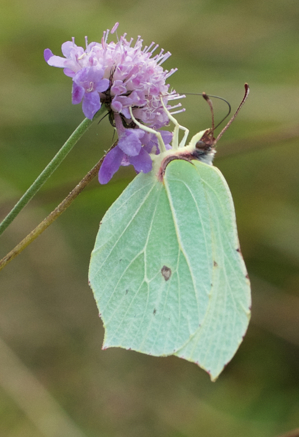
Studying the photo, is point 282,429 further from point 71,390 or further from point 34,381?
point 34,381

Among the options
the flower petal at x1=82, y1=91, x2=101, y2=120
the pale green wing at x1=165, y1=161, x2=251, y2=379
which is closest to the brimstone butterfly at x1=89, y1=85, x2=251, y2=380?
the pale green wing at x1=165, y1=161, x2=251, y2=379

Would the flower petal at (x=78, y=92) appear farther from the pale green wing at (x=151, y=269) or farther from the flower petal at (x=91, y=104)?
the pale green wing at (x=151, y=269)

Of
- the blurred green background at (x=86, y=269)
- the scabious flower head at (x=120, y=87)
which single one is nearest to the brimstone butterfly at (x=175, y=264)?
the scabious flower head at (x=120, y=87)

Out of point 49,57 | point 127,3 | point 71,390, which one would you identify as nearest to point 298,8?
point 127,3

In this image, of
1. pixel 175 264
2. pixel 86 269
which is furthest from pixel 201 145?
pixel 86 269

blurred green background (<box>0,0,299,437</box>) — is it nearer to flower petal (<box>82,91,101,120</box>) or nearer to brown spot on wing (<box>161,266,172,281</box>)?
brown spot on wing (<box>161,266,172,281</box>)

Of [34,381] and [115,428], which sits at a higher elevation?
[34,381]
